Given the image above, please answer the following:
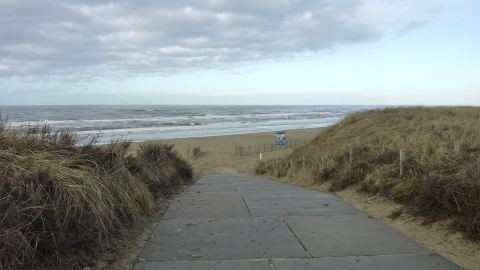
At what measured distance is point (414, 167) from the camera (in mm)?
8258

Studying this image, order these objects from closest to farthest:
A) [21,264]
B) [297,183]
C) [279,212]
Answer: [21,264] < [279,212] < [297,183]

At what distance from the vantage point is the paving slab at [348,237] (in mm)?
5340

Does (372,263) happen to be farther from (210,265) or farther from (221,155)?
(221,155)

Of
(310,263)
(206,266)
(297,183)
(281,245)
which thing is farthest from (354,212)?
(297,183)

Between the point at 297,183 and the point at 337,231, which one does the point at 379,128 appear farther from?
the point at 337,231

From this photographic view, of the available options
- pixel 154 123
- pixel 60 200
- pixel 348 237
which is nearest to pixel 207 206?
pixel 348 237

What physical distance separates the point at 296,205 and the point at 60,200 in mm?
4490

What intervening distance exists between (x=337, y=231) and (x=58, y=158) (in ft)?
12.5

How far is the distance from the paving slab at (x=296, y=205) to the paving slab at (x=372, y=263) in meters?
2.35

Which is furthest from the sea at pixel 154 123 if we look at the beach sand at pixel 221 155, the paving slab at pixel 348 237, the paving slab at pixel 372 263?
the paving slab at pixel 372 263

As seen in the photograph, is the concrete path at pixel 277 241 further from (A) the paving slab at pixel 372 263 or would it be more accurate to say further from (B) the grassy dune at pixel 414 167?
(B) the grassy dune at pixel 414 167

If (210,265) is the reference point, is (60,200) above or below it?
above

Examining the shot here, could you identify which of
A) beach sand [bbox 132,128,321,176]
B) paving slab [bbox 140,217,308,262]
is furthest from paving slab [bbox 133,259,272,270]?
beach sand [bbox 132,128,321,176]

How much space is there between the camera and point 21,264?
4.06 metres
